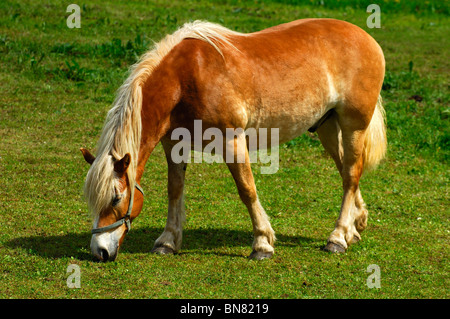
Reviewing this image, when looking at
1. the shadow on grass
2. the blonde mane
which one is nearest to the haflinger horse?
the blonde mane

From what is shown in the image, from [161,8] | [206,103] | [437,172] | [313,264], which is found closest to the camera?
[206,103]

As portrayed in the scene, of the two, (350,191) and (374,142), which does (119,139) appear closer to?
(350,191)

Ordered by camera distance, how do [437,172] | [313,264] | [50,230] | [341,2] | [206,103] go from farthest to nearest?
[341,2] → [437,172] → [50,230] → [313,264] → [206,103]

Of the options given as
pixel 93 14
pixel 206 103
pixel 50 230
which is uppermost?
pixel 93 14

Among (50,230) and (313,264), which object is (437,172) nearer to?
(313,264)

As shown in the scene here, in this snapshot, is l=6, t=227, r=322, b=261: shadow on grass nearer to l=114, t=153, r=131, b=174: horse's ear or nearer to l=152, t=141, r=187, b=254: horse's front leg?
l=152, t=141, r=187, b=254: horse's front leg

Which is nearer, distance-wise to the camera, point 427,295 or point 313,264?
point 427,295

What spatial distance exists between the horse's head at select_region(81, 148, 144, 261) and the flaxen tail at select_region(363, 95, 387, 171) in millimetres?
2836

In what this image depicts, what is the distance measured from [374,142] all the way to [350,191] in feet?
2.30

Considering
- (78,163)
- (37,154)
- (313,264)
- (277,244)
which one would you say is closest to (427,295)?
(313,264)

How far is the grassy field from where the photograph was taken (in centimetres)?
588

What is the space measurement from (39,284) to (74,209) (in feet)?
7.04

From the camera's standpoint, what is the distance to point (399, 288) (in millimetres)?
5871

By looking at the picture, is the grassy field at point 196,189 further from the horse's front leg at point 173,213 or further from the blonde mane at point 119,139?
the blonde mane at point 119,139
